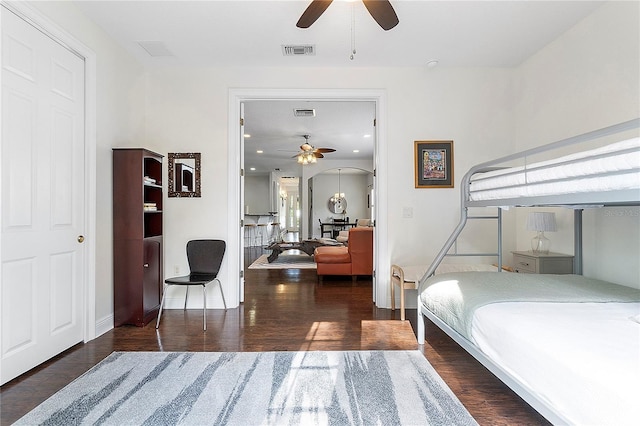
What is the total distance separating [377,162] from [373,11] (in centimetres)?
179

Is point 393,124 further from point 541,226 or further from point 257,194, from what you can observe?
point 257,194

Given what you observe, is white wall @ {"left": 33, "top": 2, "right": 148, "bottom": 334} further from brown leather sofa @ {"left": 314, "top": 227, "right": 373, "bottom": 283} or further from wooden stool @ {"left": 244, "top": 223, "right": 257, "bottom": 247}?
wooden stool @ {"left": 244, "top": 223, "right": 257, "bottom": 247}

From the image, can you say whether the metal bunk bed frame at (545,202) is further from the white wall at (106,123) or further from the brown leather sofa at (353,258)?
the white wall at (106,123)

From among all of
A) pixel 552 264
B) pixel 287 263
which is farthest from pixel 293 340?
pixel 287 263

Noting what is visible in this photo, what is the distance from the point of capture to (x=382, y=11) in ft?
7.16

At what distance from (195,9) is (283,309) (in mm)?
2969

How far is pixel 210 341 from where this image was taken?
2.73m

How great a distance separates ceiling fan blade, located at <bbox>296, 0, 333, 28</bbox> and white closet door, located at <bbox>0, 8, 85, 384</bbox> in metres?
1.88

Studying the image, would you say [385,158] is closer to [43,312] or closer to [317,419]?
[317,419]

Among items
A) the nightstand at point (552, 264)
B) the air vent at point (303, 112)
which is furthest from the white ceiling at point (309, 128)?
the nightstand at point (552, 264)

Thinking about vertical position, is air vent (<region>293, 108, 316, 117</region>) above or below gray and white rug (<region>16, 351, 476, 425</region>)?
above

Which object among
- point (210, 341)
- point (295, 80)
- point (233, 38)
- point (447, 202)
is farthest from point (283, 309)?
point (233, 38)

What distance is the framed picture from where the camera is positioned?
375 centimetres

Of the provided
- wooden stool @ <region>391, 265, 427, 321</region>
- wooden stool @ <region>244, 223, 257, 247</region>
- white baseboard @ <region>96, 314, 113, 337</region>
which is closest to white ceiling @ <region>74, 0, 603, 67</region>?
wooden stool @ <region>391, 265, 427, 321</region>
